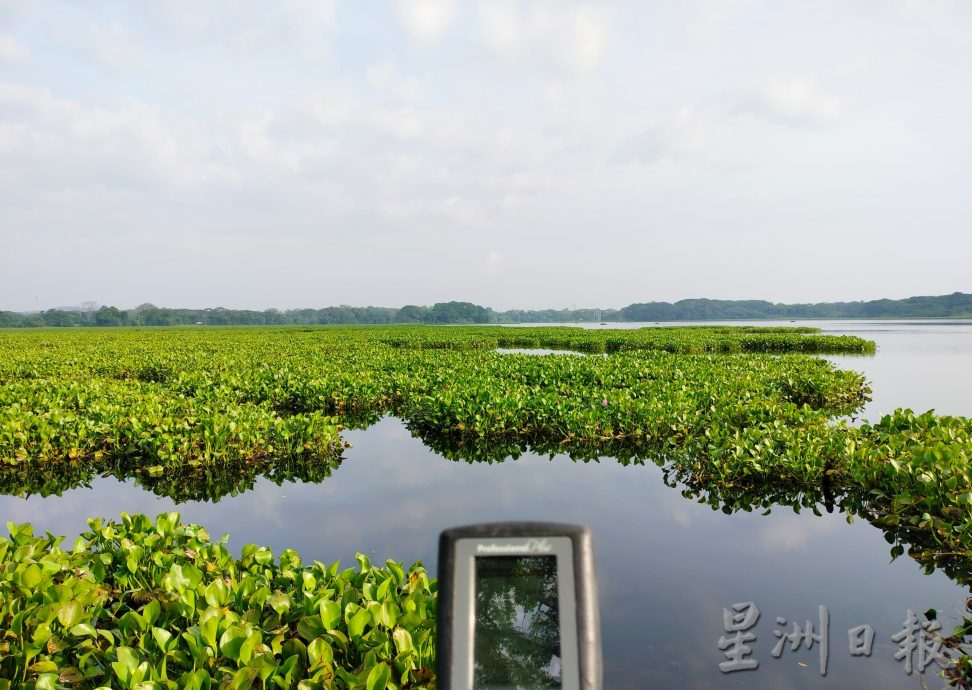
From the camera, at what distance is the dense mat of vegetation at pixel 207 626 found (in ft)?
8.45

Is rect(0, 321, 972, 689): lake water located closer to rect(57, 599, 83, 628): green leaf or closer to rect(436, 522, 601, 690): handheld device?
rect(57, 599, 83, 628): green leaf

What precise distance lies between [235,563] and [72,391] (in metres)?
11.8

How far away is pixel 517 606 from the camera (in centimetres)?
162

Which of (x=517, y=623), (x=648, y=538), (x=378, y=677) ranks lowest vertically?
(x=648, y=538)

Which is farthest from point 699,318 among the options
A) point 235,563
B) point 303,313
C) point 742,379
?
point 235,563

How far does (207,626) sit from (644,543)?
5.22 m

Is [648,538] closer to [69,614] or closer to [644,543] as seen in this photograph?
[644,543]

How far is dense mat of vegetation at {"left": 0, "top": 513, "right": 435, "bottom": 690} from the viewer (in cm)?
258

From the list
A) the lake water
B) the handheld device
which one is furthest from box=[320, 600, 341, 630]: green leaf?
the lake water

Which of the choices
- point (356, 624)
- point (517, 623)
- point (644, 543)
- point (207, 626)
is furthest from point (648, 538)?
point (517, 623)

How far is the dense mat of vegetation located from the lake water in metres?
1.58

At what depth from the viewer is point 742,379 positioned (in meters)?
14.7

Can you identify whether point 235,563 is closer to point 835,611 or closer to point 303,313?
point 835,611

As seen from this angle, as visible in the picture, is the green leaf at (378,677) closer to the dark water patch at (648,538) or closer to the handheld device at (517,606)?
the handheld device at (517,606)
